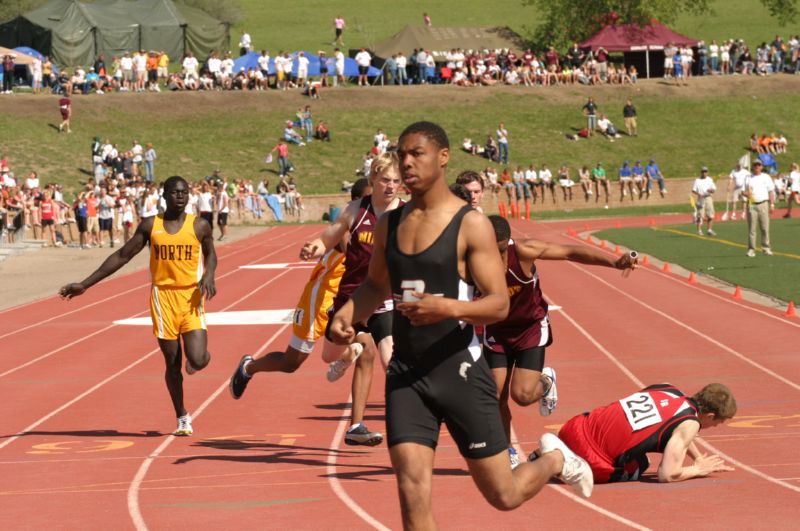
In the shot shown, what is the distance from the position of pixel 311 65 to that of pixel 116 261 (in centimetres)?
5360

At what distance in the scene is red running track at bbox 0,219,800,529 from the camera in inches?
284

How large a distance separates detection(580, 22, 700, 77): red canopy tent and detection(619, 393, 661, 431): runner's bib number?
197ft

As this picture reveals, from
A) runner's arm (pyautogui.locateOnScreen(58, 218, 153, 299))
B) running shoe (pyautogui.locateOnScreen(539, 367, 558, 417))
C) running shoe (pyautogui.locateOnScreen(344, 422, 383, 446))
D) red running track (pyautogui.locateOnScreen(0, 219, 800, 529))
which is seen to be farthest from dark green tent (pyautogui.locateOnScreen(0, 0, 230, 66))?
running shoe (pyautogui.locateOnScreen(539, 367, 558, 417))

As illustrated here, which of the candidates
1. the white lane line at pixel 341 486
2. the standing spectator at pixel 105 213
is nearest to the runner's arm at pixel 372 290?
the white lane line at pixel 341 486

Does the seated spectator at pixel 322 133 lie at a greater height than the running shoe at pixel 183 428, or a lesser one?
greater

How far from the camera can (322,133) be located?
55844 millimetres

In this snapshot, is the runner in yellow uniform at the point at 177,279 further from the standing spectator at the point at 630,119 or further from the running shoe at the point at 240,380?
the standing spectator at the point at 630,119

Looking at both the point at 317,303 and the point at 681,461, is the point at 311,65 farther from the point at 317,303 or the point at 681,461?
the point at 681,461

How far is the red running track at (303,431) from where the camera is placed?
722cm

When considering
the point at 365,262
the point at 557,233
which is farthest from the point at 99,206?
the point at 365,262

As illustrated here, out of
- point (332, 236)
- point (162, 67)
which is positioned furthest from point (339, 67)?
point (332, 236)

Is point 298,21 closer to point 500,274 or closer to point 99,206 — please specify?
point 99,206

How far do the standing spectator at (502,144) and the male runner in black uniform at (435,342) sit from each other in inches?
1938

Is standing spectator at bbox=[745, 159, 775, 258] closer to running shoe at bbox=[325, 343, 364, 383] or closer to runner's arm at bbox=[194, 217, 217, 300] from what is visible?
runner's arm at bbox=[194, 217, 217, 300]
